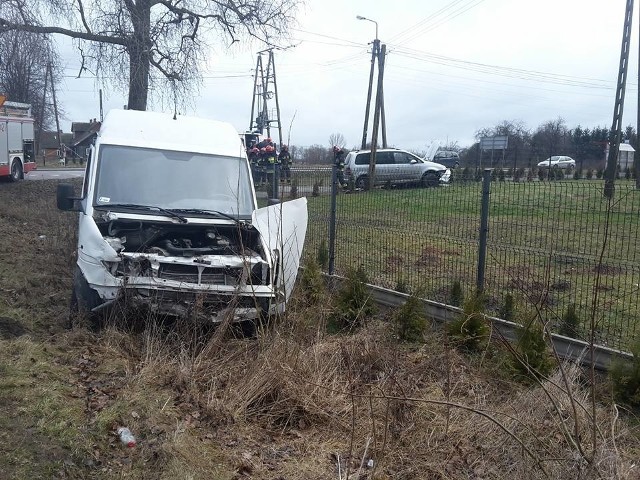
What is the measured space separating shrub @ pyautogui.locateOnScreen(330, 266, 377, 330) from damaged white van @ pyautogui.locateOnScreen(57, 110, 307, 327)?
2.72ft

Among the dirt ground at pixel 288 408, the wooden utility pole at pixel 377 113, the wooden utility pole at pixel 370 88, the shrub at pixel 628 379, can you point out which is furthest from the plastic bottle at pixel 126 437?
the wooden utility pole at pixel 370 88

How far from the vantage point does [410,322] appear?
701 centimetres

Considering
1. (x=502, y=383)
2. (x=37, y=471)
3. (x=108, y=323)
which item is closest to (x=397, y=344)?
(x=502, y=383)

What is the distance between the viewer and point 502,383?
5.69 m

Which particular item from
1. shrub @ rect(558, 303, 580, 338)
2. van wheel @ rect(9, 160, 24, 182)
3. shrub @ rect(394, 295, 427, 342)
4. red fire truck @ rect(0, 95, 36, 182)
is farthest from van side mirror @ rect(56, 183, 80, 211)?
van wheel @ rect(9, 160, 24, 182)

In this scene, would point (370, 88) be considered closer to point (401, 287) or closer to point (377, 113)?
point (377, 113)

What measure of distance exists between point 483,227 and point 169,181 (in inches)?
141

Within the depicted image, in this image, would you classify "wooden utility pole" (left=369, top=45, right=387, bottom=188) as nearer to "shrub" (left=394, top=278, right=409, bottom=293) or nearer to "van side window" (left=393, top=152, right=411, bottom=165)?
"van side window" (left=393, top=152, right=411, bottom=165)

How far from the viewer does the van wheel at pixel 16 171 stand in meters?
24.6

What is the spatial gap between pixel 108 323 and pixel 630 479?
472 centimetres

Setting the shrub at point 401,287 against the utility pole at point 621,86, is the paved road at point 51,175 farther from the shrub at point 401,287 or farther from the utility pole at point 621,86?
the shrub at point 401,287

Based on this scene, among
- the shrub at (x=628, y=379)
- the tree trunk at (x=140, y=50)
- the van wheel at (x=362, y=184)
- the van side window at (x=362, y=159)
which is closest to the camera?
the shrub at (x=628, y=379)

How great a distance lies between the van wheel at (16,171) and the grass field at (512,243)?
18.6 meters

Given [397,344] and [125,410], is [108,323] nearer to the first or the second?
[125,410]
